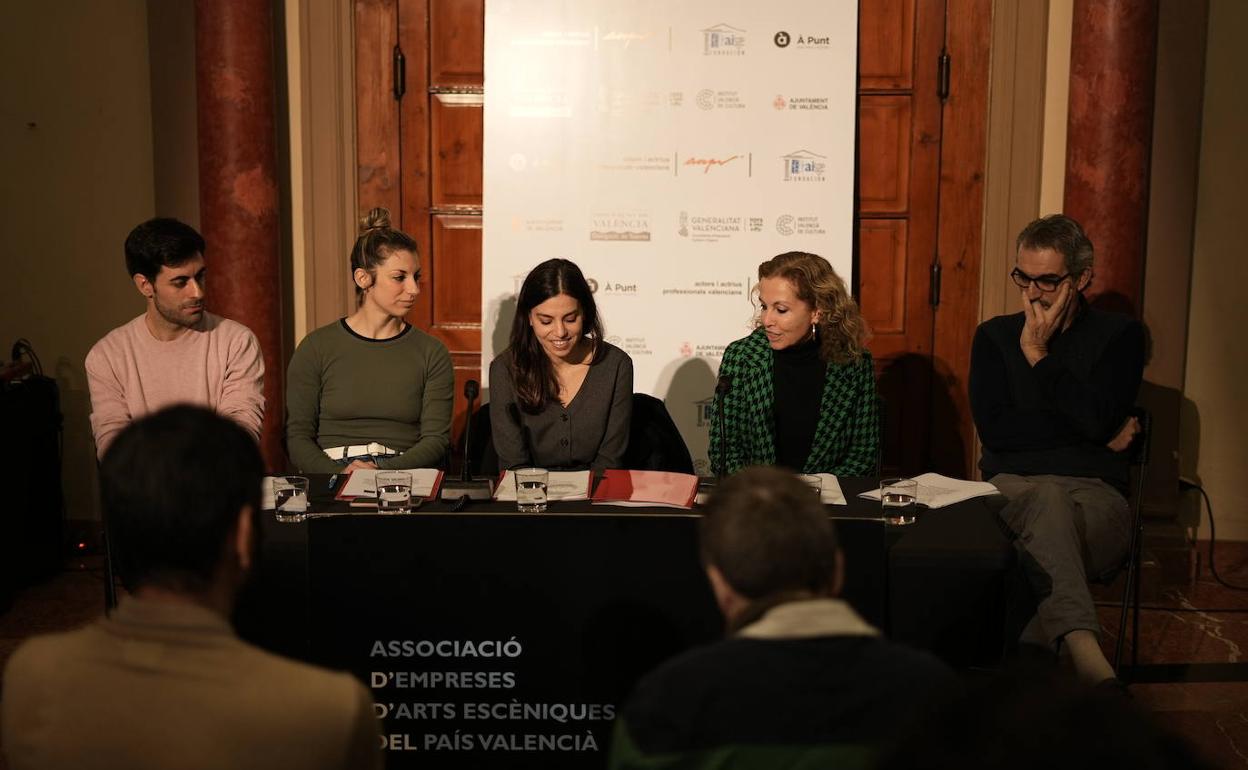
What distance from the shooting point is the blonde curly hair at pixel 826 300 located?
144 inches

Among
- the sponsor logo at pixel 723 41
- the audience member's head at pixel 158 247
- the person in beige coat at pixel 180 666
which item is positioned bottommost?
the person in beige coat at pixel 180 666

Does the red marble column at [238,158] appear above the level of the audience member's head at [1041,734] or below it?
above

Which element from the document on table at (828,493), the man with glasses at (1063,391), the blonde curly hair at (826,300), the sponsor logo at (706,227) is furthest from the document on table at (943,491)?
the sponsor logo at (706,227)

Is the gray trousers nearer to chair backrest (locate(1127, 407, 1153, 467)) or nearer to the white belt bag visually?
chair backrest (locate(1127, 407, 1153, 467))

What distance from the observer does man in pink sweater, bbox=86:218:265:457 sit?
3.46 metres

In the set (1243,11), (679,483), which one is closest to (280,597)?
(679,483)

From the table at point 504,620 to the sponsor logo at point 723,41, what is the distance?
2.69 m

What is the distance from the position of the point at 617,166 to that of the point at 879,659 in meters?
3.60

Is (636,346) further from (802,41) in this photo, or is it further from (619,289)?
(802,41)

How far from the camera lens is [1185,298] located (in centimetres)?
471

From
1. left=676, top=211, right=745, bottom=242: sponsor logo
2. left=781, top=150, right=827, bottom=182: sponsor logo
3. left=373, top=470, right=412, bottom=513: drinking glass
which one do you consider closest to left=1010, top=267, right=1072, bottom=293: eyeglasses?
left=781, top=150, right=827, bottom=182: sponsor logo

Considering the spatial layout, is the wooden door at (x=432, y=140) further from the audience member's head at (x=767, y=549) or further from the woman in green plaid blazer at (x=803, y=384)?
the audience member's head at (x=767, y=549)

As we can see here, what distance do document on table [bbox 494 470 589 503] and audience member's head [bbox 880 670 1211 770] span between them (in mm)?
2020

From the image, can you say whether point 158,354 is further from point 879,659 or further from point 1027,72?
point 1027,72
